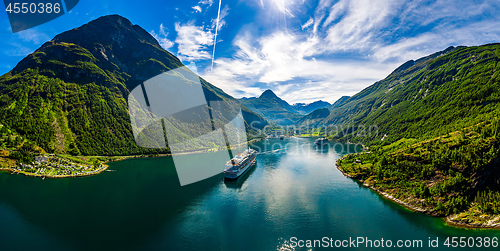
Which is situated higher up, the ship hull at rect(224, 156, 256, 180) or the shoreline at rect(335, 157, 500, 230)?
the ship hull at rect(224, 156, 256, 180)

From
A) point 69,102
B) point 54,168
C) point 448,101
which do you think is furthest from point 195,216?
point 69,102

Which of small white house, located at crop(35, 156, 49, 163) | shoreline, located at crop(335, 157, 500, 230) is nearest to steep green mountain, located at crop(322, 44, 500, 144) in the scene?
shoreline, located at crop(335, 157, 500, 230)

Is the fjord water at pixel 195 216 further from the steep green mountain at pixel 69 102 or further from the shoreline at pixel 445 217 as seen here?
the steep green mountain at pixel 69 102

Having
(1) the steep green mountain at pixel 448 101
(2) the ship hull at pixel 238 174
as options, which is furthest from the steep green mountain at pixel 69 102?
(1) the steep green mountain at pixel 448 101

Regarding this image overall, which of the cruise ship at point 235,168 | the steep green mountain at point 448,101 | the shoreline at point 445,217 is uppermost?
the steep green mountain at point 448,101

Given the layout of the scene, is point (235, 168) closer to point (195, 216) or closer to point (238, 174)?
point (238, 174)

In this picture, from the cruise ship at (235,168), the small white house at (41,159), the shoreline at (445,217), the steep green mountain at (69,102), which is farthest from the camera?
the steep green mountain at (69,102)

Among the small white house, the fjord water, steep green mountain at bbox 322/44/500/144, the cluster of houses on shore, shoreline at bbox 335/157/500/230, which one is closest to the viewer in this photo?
the fjord water

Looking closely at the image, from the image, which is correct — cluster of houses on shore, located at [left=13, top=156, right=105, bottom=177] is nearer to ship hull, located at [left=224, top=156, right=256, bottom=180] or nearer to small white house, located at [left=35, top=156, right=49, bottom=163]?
small white house, located at [left=35, top=156, right=49, bottom=163]
